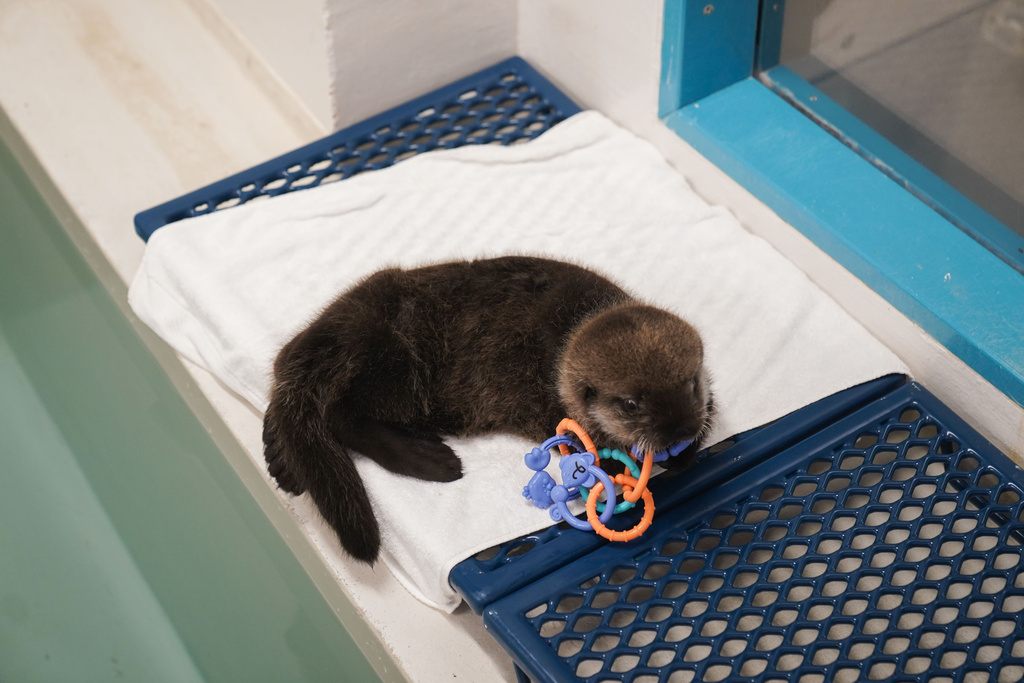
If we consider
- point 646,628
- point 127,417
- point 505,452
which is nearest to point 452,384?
point 505,452

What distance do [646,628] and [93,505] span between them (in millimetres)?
1229

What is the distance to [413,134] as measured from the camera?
2.38 meters

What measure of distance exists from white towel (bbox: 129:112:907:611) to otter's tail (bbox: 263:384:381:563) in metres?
0.06

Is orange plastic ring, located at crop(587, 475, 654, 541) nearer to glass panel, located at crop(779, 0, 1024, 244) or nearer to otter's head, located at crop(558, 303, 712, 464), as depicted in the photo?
otter's head, located at crop(558, 303, 712, 464)

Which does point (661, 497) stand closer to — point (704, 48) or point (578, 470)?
point (578, 470)

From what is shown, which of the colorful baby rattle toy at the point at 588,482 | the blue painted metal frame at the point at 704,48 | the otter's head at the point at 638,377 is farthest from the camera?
the blue painted metal frame at the point at 704,48

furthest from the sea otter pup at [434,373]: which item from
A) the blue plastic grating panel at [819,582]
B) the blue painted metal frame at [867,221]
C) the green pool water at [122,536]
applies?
the blue painted metal frame at [867,221]

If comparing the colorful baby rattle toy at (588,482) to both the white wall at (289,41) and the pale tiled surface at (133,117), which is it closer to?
the pale tiled surface at (133,117)

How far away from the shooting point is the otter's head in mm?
1415

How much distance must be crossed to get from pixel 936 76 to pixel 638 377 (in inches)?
43.1

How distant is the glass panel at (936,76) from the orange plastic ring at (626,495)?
0.90 m

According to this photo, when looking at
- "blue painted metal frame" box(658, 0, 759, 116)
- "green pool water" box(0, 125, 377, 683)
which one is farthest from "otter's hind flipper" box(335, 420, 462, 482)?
"blue painted metal frame" box(658, 0, 759, 116)

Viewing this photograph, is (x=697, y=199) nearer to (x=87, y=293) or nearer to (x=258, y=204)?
(x=258, y=204)

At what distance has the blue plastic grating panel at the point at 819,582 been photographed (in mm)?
1485
